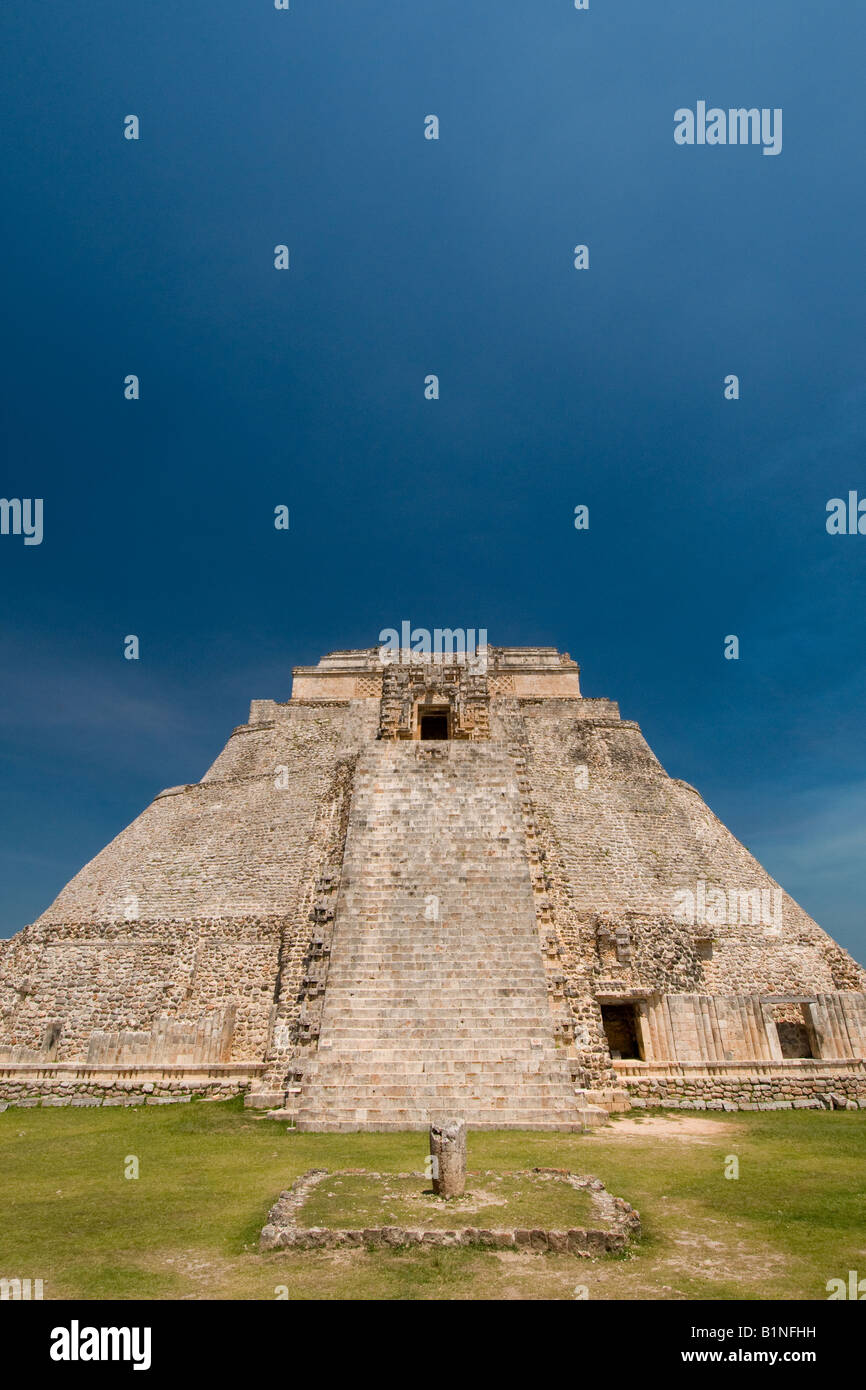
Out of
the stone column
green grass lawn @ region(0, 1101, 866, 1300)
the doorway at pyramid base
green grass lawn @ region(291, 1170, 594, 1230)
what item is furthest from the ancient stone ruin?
the stone column

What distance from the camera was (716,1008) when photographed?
13.2 m

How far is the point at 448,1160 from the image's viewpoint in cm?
598

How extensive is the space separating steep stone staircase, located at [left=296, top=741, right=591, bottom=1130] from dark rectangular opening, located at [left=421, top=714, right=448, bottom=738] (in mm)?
7392

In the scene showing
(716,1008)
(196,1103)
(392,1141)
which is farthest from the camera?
(716,1008)

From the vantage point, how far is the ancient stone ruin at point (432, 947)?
11.0 metres

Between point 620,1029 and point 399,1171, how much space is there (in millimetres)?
10581

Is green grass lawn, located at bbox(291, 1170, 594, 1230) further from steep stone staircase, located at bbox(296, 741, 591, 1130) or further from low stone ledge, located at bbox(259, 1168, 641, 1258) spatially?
steep stone staircase, located at bbox(296, 741, 591, 1130)

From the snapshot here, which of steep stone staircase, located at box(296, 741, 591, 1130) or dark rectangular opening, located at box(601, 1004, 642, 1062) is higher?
steep stone staircase, located at box(296, 741, 591, 1130)

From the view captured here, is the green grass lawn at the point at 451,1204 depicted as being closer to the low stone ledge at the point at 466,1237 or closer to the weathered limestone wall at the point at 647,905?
Result: the low stone ledge at the point at 466,1237

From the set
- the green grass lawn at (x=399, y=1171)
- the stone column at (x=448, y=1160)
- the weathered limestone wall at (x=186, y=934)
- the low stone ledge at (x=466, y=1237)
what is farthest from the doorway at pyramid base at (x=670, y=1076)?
the low stone ledge at (x=466, y=1237)

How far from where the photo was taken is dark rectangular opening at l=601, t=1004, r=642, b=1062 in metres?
16.0
